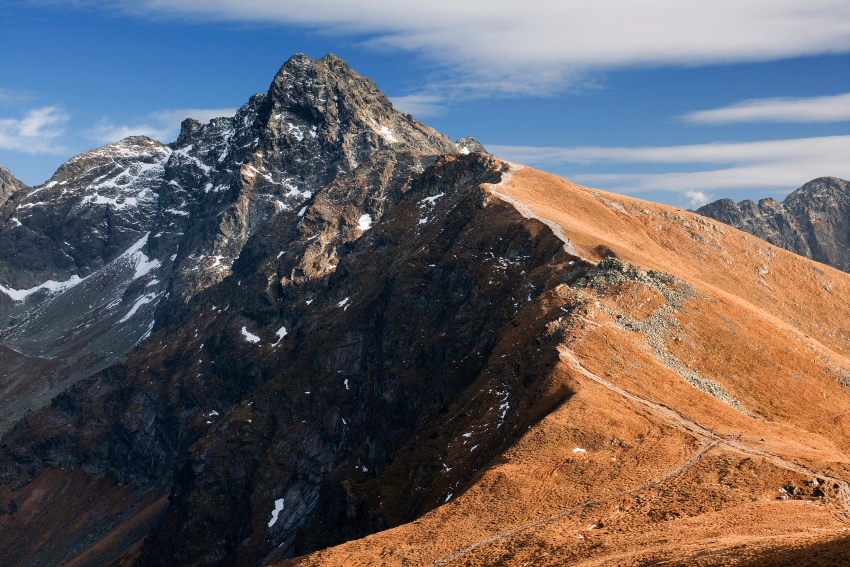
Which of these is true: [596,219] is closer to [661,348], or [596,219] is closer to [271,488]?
[661,348]

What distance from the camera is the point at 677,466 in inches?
2215

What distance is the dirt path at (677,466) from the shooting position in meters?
49.5

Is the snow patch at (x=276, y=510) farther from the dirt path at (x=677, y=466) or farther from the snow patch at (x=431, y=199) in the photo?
the dirt path at (x=677, y=466)

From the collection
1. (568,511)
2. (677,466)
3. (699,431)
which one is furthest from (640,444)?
(568,511)

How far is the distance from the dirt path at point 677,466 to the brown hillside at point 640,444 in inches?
7.3

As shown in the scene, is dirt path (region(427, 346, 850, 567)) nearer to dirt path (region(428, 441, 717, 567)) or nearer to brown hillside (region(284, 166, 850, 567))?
dirt path (region(428, 441, 717, 567))

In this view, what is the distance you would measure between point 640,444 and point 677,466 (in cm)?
489

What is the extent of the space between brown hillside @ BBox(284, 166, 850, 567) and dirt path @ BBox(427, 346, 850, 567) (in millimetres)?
186

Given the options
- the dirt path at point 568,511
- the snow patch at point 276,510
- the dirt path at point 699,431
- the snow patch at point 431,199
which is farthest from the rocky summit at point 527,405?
the snow patch at point 431,199

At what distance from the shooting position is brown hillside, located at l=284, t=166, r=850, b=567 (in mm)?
46031

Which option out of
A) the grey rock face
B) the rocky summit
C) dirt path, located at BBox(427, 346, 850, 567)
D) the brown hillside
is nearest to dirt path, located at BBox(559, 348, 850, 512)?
dirt path, located at BBox(427, 346, 850, 567)

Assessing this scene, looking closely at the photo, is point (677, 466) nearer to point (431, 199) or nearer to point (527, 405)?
point (527, 405)

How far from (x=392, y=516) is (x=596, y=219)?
86554 millimetres

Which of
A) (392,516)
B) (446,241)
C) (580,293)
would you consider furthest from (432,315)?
(392,516)
